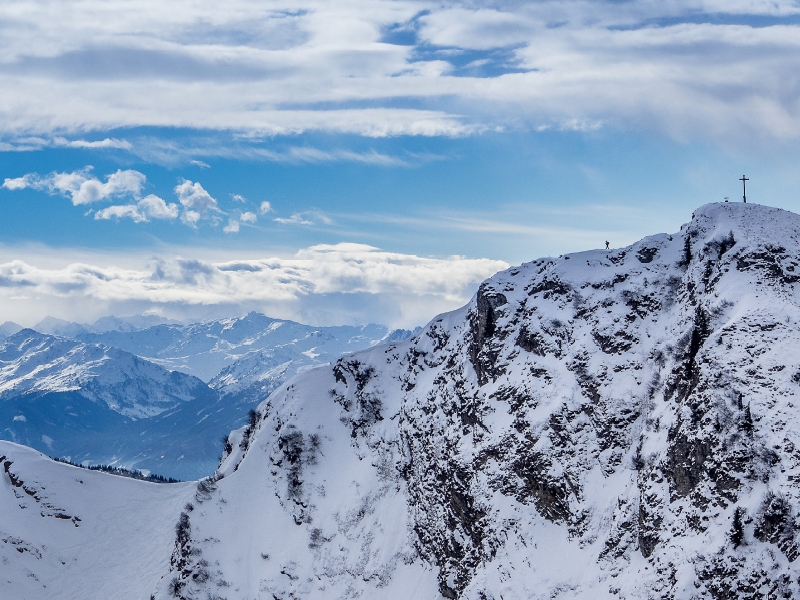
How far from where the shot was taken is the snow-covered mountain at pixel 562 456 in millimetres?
101625

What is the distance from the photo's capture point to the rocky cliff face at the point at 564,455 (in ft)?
333

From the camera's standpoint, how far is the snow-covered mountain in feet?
333

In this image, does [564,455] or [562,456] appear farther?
[562,456]

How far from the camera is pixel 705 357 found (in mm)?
114625

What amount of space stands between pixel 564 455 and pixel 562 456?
379mm

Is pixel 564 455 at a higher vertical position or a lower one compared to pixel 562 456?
higher

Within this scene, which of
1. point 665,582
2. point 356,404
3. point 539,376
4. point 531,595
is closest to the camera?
point 665,582

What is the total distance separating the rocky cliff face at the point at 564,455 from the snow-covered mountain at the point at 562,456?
0.34 m

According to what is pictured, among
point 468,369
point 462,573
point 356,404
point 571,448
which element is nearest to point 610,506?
point 571,448

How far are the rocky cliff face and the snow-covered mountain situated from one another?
0.34 meters

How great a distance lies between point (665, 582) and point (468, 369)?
7006cm

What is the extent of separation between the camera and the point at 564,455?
133m

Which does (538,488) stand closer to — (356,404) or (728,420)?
(728,420)

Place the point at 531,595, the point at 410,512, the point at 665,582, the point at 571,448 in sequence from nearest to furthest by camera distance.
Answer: the point at 665,582 → the point at 531,595 → the point at 571,448 → the point at 410,512
